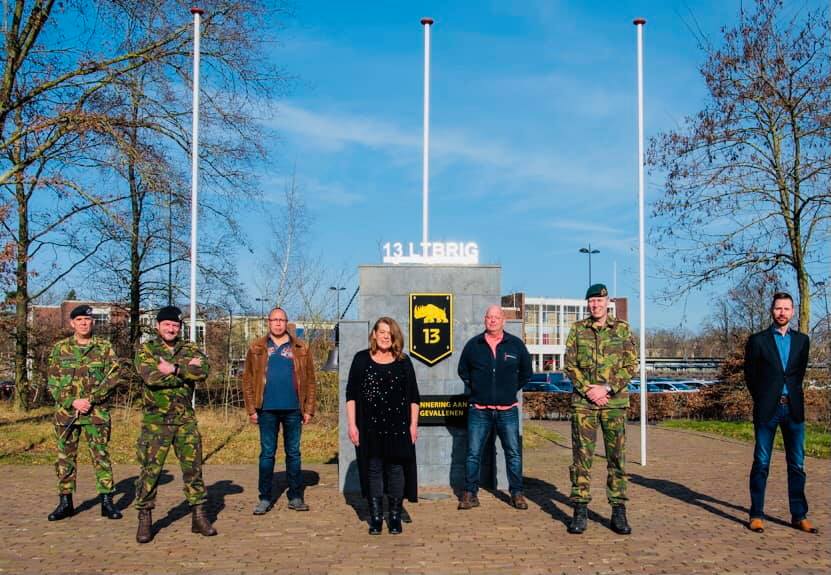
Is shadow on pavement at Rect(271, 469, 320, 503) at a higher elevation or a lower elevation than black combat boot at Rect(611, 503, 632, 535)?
lower

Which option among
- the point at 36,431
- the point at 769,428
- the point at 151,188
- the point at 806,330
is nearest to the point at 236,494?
the point at 769,428

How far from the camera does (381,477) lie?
6.67 metres

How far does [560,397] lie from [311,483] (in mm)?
14910

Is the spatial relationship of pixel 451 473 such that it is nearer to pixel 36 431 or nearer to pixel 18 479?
pixel 18 479

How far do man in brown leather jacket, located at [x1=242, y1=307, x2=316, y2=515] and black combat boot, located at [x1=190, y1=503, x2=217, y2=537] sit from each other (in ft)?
3.09

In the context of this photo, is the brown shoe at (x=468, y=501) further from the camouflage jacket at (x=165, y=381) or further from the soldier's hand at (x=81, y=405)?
the soldier's hand at (x=81, y=405)

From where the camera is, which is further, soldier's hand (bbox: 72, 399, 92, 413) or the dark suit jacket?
soldier's hand (bbox: 72, 399, 92, 413)

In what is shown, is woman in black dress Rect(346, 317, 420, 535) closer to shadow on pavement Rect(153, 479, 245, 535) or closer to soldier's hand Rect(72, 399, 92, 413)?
shadow on pavement Rect(153, 479, 245, 535)

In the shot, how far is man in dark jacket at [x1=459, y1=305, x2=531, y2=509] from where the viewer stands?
25.6 ft

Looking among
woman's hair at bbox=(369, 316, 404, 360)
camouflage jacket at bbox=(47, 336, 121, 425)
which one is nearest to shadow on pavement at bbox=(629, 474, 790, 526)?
woman's hair at bbox=(369, 316, 404, 360)

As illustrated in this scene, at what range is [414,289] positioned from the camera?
8.84 m

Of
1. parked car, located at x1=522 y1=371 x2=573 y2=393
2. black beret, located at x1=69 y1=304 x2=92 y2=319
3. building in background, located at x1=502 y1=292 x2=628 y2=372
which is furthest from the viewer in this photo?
building in background, located at x1=502 y1=292 x2=628 y2=372

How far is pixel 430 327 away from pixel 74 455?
12.9 ft

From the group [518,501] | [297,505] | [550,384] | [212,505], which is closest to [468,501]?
[518,501]
